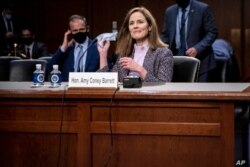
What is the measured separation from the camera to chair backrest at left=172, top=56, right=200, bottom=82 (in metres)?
3.22

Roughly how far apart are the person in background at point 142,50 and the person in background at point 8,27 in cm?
435

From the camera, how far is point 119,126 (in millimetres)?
2463

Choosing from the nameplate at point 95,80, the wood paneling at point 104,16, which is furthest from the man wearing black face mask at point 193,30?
the wood paneling at point 104,16

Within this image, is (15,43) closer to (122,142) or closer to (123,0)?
(123,0)

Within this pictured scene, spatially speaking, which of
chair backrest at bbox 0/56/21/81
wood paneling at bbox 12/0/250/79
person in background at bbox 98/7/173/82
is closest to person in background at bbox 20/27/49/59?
wood paneling at bbox 12/0/250/79

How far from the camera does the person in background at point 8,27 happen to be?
24.8ft

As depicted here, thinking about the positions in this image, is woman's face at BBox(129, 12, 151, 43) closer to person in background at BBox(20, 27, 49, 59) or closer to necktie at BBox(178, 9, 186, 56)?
necktie at BBox(178, 9, 186, 56)

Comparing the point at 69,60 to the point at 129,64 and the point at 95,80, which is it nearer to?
the point at 129,64

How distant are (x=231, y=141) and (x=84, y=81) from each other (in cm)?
76

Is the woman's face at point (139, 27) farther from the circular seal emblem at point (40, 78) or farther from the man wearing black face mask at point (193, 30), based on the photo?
the man wearing black face mask at point (193, 30)

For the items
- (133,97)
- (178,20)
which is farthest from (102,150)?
(178,20)

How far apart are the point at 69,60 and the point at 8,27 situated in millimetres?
4161

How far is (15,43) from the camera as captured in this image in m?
7.36

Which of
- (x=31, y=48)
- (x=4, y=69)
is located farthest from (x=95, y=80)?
(x=31, y=48)
